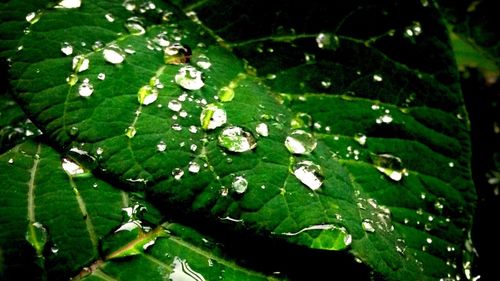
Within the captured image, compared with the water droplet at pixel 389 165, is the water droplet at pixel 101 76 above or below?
above

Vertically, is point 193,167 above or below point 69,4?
below

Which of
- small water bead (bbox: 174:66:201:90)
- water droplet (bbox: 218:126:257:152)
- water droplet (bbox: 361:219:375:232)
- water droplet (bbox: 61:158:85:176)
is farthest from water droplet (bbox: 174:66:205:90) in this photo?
water droplet (bbox: 361:219:375:232)

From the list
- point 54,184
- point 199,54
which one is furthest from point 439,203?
point 54,184

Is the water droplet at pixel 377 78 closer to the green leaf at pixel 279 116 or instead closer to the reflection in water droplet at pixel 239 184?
the green leaf at pixel 279 116

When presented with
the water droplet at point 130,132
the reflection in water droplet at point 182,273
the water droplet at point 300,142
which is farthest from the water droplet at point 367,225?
the water droplet at point 130,132

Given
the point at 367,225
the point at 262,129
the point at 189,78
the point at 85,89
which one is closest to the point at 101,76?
the point at 85,89

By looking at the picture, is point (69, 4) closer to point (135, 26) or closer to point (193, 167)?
point (135, 26)

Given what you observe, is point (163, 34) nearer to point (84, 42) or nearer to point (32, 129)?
point (84, 42)
